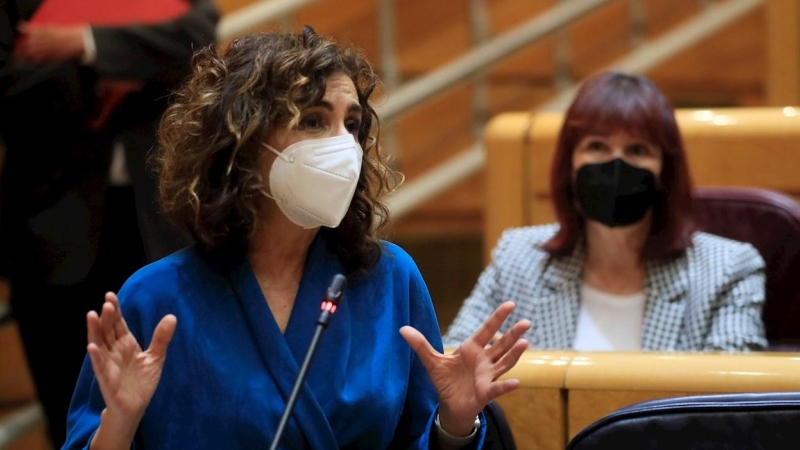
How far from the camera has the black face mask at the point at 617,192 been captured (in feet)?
6.95

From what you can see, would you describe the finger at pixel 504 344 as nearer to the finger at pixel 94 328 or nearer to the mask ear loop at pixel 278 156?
the mask ear loop at pixel 278 156

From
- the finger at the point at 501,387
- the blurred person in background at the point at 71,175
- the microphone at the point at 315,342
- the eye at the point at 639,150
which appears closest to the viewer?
the microphone at the point at 315,342

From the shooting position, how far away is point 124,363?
1.22m

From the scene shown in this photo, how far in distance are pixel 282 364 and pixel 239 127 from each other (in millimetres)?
293

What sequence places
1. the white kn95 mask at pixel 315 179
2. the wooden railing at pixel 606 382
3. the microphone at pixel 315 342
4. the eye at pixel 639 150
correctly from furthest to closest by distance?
the eye at pixel 639 150, the wooden railing at pixel 606 382, the white kn95 mask at pixel 315 179, the microphone at pixel 315 342

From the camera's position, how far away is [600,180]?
213 centimetres

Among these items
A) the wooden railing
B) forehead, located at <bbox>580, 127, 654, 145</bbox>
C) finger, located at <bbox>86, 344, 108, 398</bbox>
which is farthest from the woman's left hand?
forehead, located at <bbox>580, 127, 654, 145</bbox>

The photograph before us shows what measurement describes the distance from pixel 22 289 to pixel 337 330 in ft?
2.77

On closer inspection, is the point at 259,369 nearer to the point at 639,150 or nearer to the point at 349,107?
the point at 349,107

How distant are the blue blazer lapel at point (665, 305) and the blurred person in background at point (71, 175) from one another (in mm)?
924

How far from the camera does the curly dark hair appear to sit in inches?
54.4

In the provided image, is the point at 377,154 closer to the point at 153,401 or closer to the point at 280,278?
the point at 280,278

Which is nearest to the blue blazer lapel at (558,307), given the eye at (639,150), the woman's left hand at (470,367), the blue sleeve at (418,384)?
the eye at (639,150)

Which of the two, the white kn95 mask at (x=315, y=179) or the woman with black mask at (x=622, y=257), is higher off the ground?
the white kn95 mask at (x=315, y=179)
